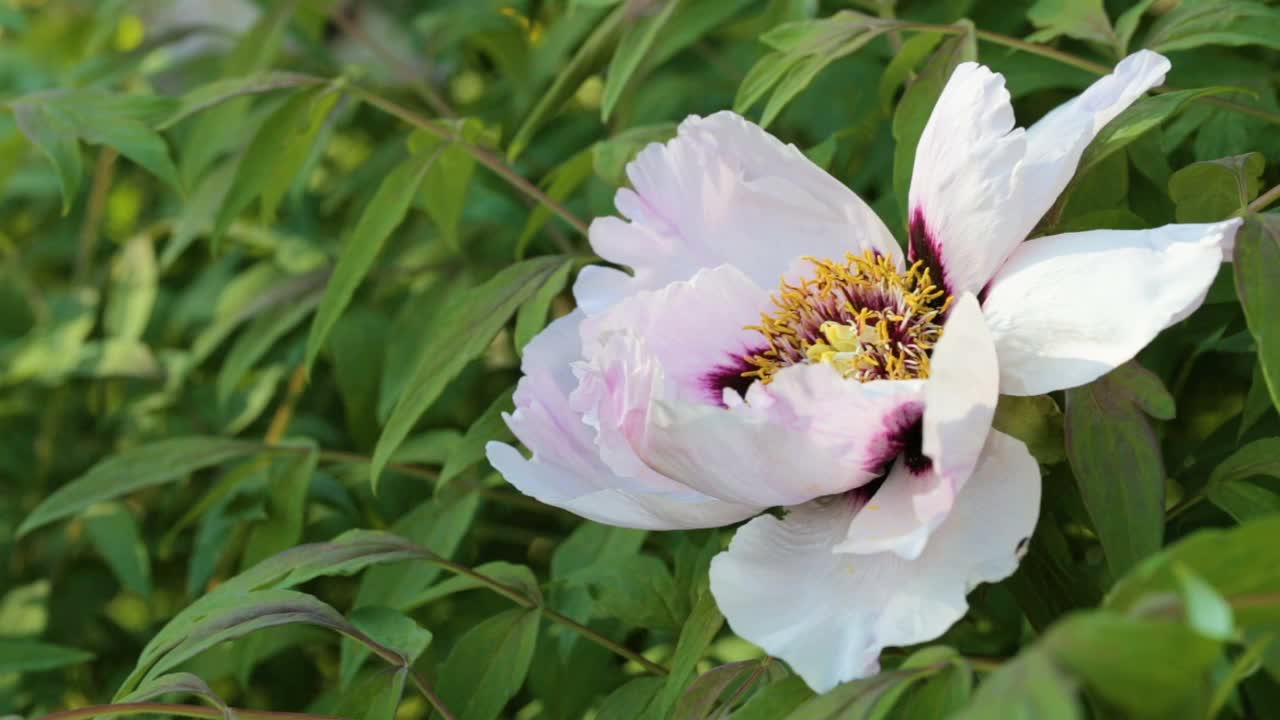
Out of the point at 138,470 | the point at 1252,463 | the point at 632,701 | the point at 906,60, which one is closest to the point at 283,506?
the point at 138,470

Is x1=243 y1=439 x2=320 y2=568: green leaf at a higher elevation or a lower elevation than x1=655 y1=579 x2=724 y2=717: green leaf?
lower

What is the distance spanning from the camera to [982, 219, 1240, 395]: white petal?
44cm

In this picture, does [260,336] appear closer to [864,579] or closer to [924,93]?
[924,93]

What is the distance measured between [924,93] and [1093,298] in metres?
0.21

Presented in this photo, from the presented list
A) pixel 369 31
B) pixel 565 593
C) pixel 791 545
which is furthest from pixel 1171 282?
pixel 369 31

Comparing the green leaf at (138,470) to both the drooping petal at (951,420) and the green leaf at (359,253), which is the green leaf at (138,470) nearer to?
the green leaf at (359,253)

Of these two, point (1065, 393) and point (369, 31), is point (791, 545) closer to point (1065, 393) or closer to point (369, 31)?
point (1065, 393)

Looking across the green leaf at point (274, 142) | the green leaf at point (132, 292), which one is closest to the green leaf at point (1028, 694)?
the green leaf at point (274, 142)

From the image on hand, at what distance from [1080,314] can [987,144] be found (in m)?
0.07

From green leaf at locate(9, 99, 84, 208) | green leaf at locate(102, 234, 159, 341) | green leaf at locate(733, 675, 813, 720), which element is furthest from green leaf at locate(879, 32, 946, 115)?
green leaf at locate(102, 234, 159, 341)

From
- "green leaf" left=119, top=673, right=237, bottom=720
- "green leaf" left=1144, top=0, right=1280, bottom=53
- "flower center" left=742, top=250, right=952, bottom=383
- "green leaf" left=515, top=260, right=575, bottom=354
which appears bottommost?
"green leaf" left=119, top=673, right=237, bottom=720

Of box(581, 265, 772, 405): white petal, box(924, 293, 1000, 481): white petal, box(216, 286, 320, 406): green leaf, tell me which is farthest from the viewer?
box(216, 286, 320, 406): green leaf

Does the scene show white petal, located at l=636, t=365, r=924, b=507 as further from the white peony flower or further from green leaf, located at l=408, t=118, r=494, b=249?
green leaf, located at l=408, t=118, r=494, b=249

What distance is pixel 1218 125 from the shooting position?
0.65 meters
